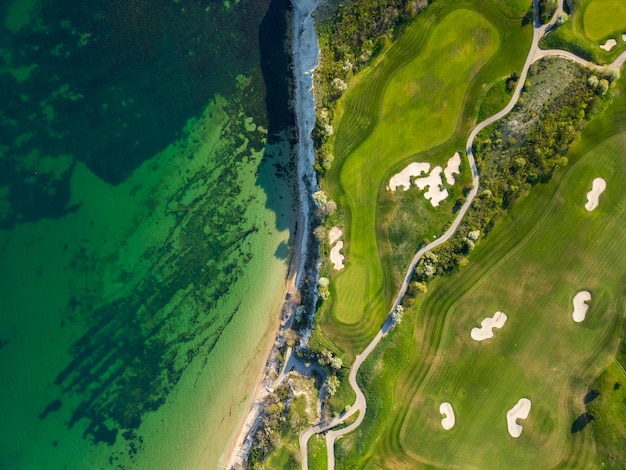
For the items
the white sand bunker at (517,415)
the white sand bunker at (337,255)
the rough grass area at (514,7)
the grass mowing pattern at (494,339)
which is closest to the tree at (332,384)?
the grass mowing pattern at (494,339)

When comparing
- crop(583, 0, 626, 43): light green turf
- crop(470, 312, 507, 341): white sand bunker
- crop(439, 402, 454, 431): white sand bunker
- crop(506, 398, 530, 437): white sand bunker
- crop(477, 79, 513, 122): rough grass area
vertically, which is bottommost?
crop(439, 402, 454, 431): white sand bunker

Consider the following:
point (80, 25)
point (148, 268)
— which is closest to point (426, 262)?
point (148, 268)

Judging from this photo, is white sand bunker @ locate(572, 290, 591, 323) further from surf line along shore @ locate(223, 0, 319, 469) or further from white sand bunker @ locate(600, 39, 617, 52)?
surf line along shore @ locate(223, 0, 319, 469)

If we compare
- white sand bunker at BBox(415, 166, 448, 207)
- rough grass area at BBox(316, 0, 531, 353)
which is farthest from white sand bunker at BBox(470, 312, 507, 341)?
white sand bunker at BBox(415, 166, 448, 207)

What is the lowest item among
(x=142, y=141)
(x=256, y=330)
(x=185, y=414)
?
(x=185, y=414)

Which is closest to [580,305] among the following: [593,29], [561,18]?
[593,29]

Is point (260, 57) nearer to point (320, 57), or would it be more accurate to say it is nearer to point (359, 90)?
point (320, 57)
